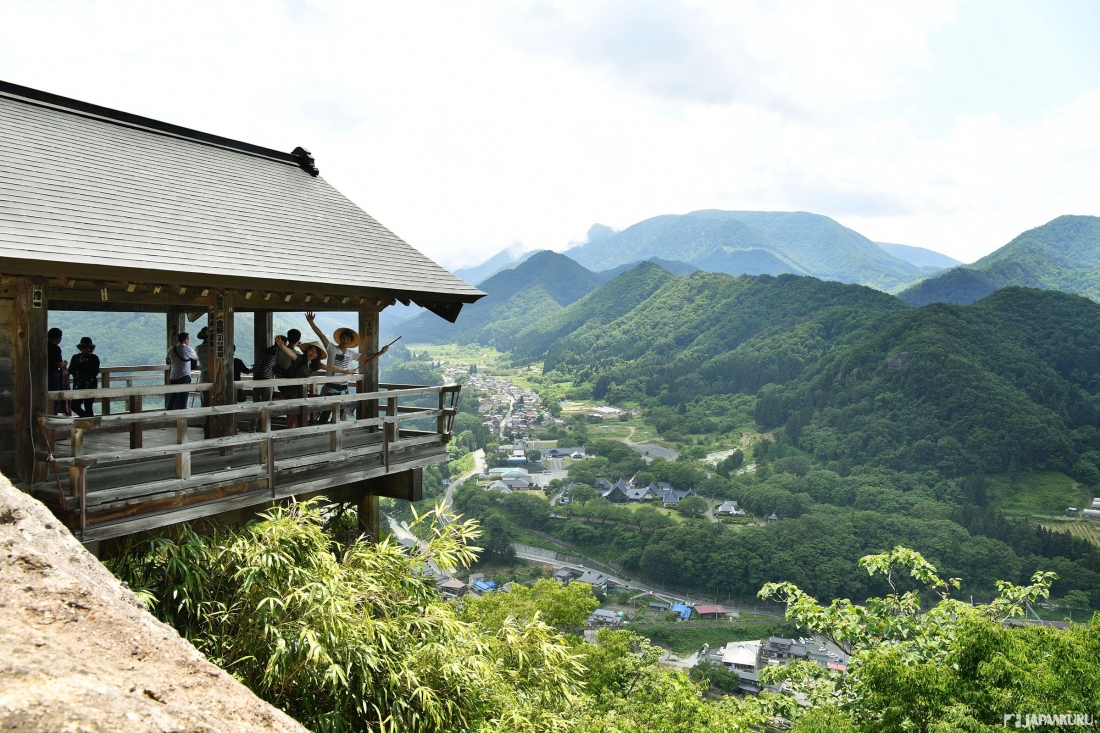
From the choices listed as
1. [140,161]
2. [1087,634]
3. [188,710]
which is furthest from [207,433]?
[1087,634]

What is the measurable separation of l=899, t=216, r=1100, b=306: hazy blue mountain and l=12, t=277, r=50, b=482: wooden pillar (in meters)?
137

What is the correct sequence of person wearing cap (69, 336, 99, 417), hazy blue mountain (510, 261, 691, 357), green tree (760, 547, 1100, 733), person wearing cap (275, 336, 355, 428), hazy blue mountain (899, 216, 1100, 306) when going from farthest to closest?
hazy blue mountain (510, 261, 691, 357)
hazy blue mountain (899, 216, 1100, 306)
person wearing cap (69, 336, 99, 417)
person wearing cap (275, 336, 355, 428)
green tree (760, 547, 1100, 733)

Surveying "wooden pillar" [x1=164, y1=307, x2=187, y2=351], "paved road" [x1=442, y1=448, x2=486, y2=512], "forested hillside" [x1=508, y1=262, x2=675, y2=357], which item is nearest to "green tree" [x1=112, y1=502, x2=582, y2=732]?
"wooden pillar" [x1=164, y1=307, x2=187, y2=351]

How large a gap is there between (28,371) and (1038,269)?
164825 mm

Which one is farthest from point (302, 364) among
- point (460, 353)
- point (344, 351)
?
point (460, 353)

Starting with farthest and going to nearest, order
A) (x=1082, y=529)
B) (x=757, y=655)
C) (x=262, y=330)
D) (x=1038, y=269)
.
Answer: (x=1038, y=269)
(x=1082, y=529)
(x=757, y=655)
(x=262, y=330)

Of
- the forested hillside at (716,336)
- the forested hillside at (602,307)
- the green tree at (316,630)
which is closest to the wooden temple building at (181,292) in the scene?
the green tree at (316,630)

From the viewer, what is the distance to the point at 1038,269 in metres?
130

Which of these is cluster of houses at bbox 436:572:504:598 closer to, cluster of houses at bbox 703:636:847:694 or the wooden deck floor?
cluster of houses at bbox 703:636:847:694

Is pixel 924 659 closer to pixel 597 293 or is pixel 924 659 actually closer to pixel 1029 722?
pixel 1029 722

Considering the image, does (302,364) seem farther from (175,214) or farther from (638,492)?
(638,492)

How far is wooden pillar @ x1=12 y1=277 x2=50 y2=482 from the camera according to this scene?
4.84m

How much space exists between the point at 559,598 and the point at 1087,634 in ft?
47.1

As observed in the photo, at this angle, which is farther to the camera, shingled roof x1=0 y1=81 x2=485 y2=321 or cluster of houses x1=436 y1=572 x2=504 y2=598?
cluster of houses x1=436 y1=572 x2=504 y2=598
